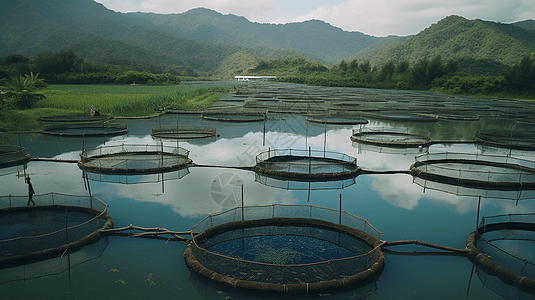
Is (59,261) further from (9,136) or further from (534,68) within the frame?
(534,68)

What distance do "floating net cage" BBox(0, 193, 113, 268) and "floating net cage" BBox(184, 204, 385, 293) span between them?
164 inches

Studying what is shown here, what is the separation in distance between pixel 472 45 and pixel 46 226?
554 ft

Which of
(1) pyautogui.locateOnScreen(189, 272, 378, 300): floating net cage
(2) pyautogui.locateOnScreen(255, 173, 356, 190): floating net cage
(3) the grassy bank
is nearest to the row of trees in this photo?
(3) the grassy bank

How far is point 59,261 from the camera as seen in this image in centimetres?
1252

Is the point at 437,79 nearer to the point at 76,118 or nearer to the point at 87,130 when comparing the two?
the point at 76,118

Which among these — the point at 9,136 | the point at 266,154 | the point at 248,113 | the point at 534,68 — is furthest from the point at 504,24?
the point at 9,136

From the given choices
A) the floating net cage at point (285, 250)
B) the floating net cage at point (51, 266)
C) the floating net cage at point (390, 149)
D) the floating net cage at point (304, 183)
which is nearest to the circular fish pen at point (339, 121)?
the floating net cage at point (390, 149)

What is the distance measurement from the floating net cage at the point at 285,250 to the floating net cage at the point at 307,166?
5769mm

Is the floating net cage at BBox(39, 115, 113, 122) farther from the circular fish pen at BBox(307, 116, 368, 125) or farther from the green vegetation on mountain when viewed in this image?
the green vegetation on mountain

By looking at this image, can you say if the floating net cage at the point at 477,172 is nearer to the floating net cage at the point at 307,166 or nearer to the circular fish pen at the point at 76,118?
the floating net cage at the point at 307,166

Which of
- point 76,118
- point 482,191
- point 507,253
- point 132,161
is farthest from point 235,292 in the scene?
point 76,118

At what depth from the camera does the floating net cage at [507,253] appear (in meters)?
11.8

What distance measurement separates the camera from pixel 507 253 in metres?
11.2

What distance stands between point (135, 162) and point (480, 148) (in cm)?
2881
